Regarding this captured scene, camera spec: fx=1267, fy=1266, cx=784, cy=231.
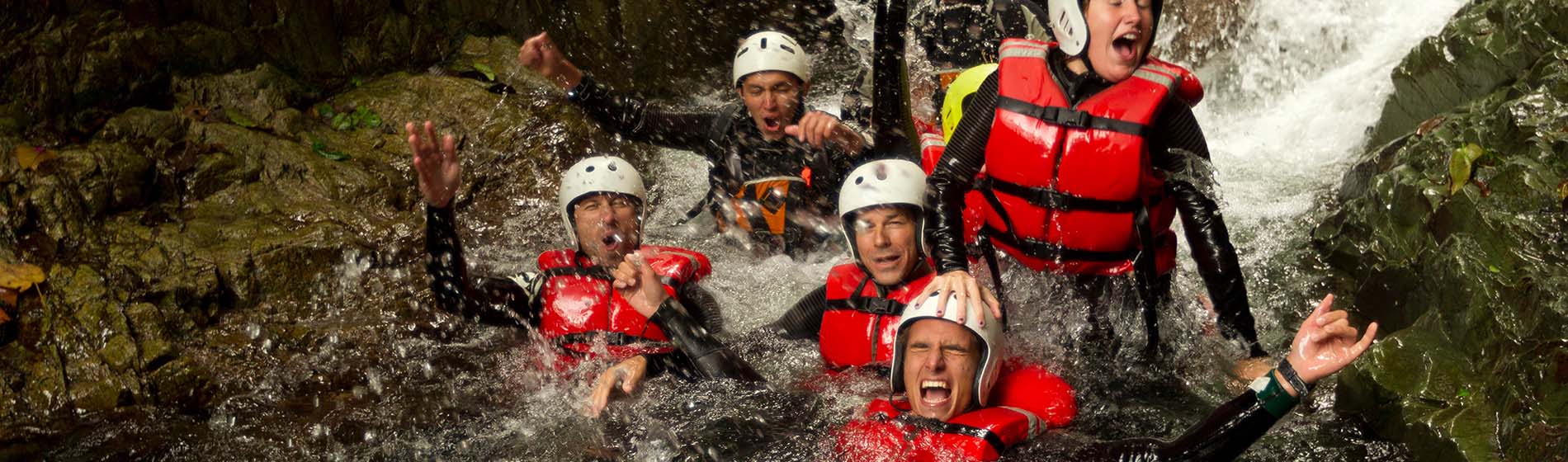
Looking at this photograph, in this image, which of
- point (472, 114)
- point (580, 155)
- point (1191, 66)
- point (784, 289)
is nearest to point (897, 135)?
point (784, 289)

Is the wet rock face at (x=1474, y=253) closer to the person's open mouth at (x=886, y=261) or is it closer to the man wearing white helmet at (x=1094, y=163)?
the man wearing white helmet at (x=1094, y=163)

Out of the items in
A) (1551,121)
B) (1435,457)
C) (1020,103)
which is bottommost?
(1435,457)

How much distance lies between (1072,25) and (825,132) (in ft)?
4.71

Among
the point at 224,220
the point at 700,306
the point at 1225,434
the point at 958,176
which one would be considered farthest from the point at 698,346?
the point at 224,220

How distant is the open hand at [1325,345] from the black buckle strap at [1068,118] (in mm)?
925

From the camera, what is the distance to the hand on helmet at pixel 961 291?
13.8 ft

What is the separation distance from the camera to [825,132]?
562 centimetres

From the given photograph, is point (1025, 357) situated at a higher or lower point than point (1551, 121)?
lower

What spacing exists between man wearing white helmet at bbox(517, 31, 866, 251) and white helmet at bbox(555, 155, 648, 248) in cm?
89

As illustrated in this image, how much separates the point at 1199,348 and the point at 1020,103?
1.58m

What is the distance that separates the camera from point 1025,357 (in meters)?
5.34

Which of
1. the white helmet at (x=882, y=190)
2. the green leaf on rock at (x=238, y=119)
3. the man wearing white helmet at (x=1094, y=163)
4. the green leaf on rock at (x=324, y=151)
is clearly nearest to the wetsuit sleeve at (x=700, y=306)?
the white helmet at (x=882, y=190)

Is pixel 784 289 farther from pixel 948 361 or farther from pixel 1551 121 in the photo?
pixel 1551 121

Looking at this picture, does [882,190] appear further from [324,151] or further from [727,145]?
[324,151]
